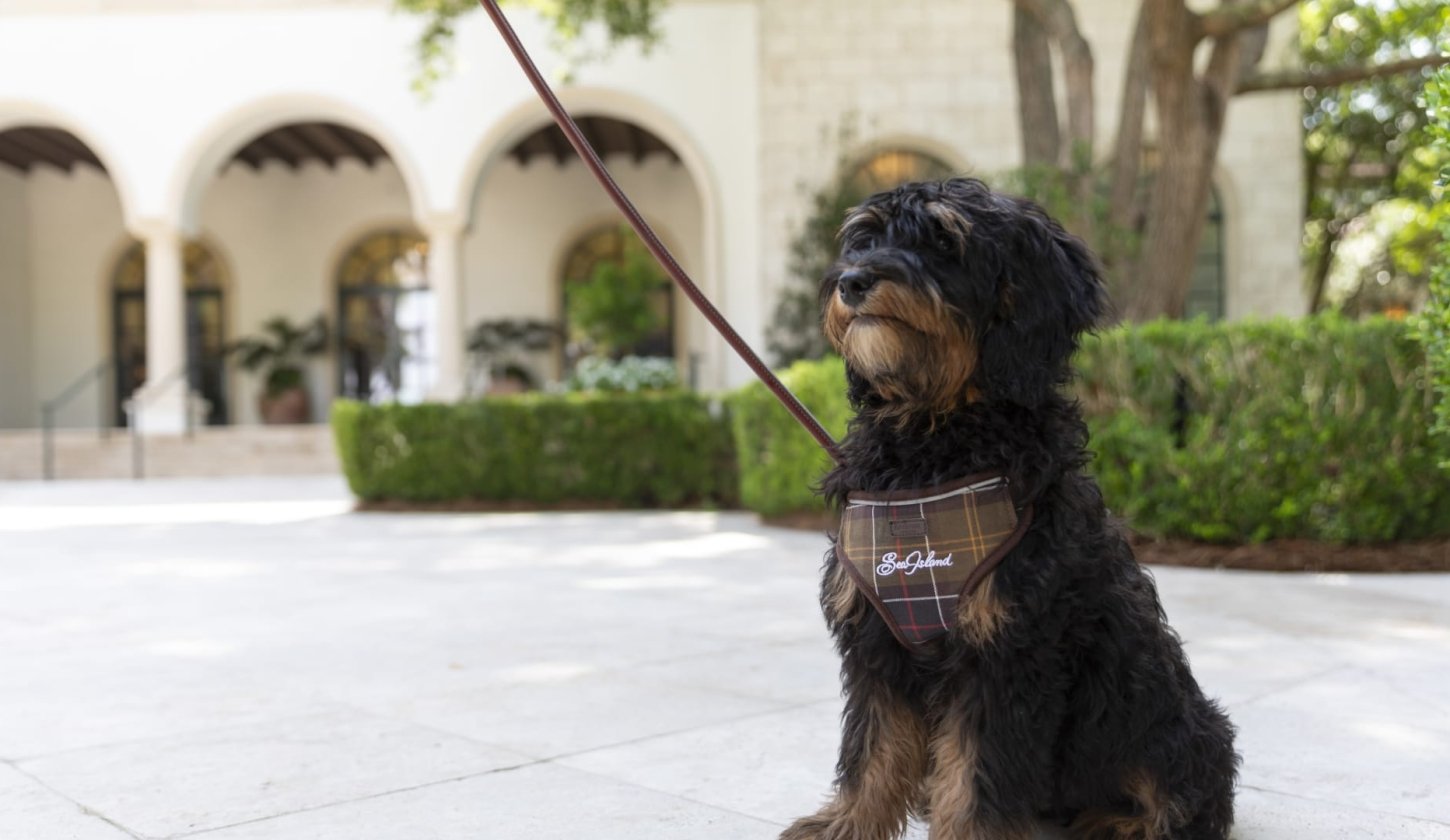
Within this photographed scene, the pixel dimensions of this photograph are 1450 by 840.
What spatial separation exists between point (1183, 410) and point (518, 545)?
4.66 metres

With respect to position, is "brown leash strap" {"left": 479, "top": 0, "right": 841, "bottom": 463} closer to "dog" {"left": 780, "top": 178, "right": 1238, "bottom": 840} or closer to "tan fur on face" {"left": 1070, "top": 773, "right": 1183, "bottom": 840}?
"dog" {"left": 780, "top": 178, "right": 1238, "bottom": 840}

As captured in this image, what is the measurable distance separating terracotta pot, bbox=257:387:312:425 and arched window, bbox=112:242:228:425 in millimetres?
1968

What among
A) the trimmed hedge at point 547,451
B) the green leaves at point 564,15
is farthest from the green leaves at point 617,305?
the trimmed hedge at point 547,451

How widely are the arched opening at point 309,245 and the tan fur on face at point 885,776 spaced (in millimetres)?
21143

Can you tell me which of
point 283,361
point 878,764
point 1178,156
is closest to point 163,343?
point 283,361

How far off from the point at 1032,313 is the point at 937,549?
1.49ft

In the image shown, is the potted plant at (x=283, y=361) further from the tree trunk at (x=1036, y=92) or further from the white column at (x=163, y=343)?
the tree trunk at (x=1036, y=92)

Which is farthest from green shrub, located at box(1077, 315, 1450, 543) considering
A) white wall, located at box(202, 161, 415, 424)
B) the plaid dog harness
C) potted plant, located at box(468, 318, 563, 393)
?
white wall, located at box(202, 161, 415, 424)

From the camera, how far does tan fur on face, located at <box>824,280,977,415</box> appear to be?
2.02 metres

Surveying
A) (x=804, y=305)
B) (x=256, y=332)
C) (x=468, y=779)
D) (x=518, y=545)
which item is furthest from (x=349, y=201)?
(x=468, y=779)

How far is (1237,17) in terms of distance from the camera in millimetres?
7973

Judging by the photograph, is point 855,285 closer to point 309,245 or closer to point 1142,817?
point 1142,817

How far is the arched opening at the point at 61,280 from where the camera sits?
2261cm

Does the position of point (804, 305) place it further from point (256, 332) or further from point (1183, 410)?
point (256, 332)
